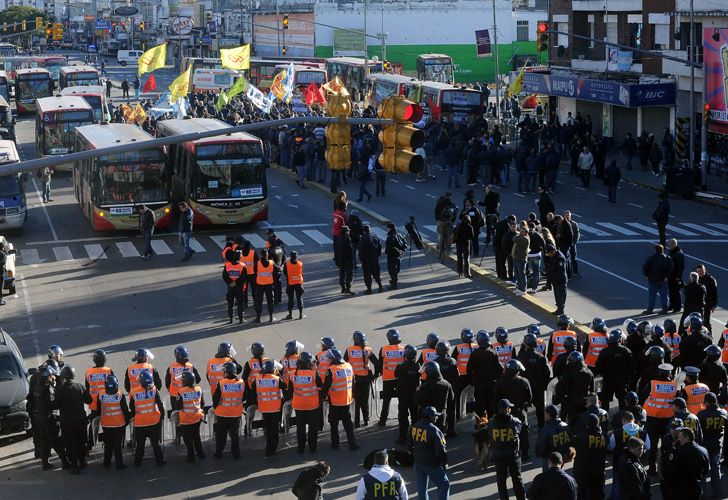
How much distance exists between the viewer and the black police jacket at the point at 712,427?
1494cm

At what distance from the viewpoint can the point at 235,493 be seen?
15617 mm

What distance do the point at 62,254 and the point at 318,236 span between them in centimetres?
680

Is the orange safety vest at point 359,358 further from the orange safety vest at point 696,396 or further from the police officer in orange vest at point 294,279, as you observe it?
the police officer in orange vest at point 294,279

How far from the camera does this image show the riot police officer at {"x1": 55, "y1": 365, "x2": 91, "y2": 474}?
16.4 m

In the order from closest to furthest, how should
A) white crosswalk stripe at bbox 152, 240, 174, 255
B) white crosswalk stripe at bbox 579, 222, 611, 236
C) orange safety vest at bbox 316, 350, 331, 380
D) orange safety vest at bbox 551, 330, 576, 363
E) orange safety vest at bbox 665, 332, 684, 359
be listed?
orange safety vest at bbox 316, 350, 331, 380
orange safety vest at bbox 551, 330, 576, 363
orange safety vest at bbox 665, 332, 684, 359
white crosswalk stripe at bbox 152, 240, 174, 255
white crosswalk stripe at bbox 579, 222, 611, 236

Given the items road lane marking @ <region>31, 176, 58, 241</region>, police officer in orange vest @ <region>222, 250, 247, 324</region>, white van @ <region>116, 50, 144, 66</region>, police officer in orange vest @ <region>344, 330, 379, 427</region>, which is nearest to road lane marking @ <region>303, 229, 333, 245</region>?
road lane marking @ <region>31, 176, 58, 241</region>

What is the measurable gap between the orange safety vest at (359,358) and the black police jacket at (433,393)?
5.36 ft

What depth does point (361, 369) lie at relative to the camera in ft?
58.2

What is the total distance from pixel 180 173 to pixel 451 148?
380 inches

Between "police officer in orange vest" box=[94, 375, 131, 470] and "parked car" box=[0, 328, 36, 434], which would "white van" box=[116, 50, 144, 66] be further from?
"police officer in orange vest" box=[94, 375, 131, 470]

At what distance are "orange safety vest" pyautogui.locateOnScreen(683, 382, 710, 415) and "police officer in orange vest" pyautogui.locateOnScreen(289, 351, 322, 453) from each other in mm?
4727

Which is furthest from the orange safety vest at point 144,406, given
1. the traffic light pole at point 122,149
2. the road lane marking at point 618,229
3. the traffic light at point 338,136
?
the road lane marking at point 618,229

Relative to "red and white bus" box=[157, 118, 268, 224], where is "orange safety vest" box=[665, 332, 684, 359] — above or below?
below

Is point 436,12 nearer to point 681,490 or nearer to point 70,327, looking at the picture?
point 70,327
